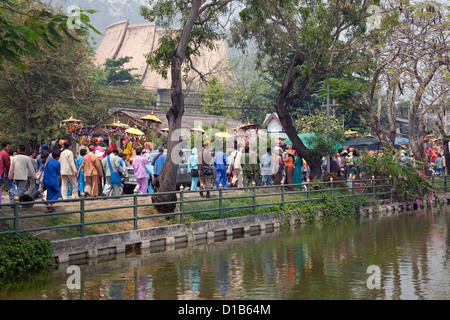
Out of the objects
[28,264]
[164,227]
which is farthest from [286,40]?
[28,264]

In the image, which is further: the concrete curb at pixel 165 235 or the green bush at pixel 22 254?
the concrete curb at pixel 165 235

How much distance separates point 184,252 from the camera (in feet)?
Result: 45.6

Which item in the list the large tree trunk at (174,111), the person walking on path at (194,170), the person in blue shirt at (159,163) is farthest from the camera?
the person walking on path at (194,170)

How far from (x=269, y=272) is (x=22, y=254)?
4.94m

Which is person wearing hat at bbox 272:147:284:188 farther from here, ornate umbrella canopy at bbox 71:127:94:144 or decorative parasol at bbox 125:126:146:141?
ornate umbrella canopy at bbox 71:127:94:144

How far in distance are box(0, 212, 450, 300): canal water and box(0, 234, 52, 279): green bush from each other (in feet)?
1.17

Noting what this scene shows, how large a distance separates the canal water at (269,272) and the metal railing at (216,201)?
1.04m

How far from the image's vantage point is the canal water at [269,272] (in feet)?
30.6

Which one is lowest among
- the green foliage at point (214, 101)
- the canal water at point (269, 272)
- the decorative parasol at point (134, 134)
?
the canal water at point (269, 272)

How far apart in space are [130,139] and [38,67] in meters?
10.9

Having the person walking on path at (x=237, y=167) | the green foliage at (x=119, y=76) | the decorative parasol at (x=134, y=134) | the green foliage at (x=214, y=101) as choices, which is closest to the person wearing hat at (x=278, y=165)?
the person walking on path at (x=237, y=167)

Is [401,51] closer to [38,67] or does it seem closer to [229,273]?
[229,273]

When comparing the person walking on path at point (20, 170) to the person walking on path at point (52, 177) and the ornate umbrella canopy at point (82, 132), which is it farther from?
the ornate umbrella canopy at point (82, 132)
